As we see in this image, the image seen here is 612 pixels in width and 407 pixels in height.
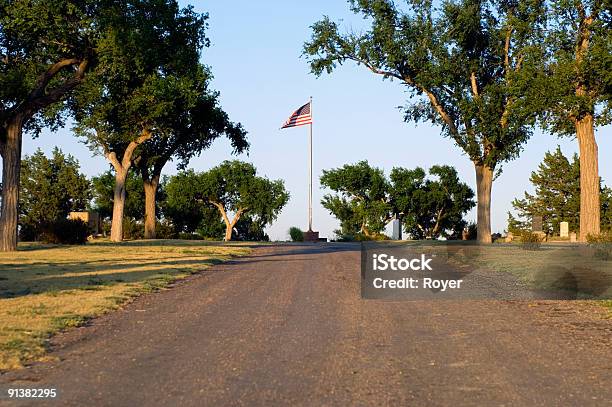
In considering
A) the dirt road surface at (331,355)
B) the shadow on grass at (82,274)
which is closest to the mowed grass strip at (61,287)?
the shadow on grass at (82,274)

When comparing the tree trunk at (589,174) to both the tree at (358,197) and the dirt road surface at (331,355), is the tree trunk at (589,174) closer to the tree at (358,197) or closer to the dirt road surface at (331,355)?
the dirt road surface at (331,355)

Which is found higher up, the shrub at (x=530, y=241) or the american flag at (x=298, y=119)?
the american flag at (x=298, y=119)

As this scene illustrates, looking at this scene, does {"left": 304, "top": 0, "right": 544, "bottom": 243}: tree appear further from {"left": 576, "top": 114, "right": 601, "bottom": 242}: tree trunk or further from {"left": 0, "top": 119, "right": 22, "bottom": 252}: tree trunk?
{"left": 0, "top": 119, "right": 22, "bottom": 252}: tree trunk

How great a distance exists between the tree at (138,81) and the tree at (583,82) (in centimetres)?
1661

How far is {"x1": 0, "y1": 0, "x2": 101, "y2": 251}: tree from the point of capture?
99.8 ft

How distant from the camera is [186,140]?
50750mm

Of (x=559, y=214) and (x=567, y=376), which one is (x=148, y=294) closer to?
(x=567, y=376)

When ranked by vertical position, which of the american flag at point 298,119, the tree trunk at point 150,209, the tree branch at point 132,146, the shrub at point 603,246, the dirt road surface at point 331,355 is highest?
the american flag at point 298,119

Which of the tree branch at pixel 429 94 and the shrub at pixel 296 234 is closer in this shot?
the tree branch at pixel 429 94

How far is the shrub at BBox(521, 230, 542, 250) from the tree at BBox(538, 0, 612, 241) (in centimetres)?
219

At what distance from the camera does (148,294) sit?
622 inches

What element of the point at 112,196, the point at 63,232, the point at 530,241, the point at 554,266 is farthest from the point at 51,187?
the point at 554,266

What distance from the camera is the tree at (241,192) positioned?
278ft

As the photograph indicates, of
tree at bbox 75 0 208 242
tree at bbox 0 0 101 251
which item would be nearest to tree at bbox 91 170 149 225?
tree at bbox 75 0 208 242
